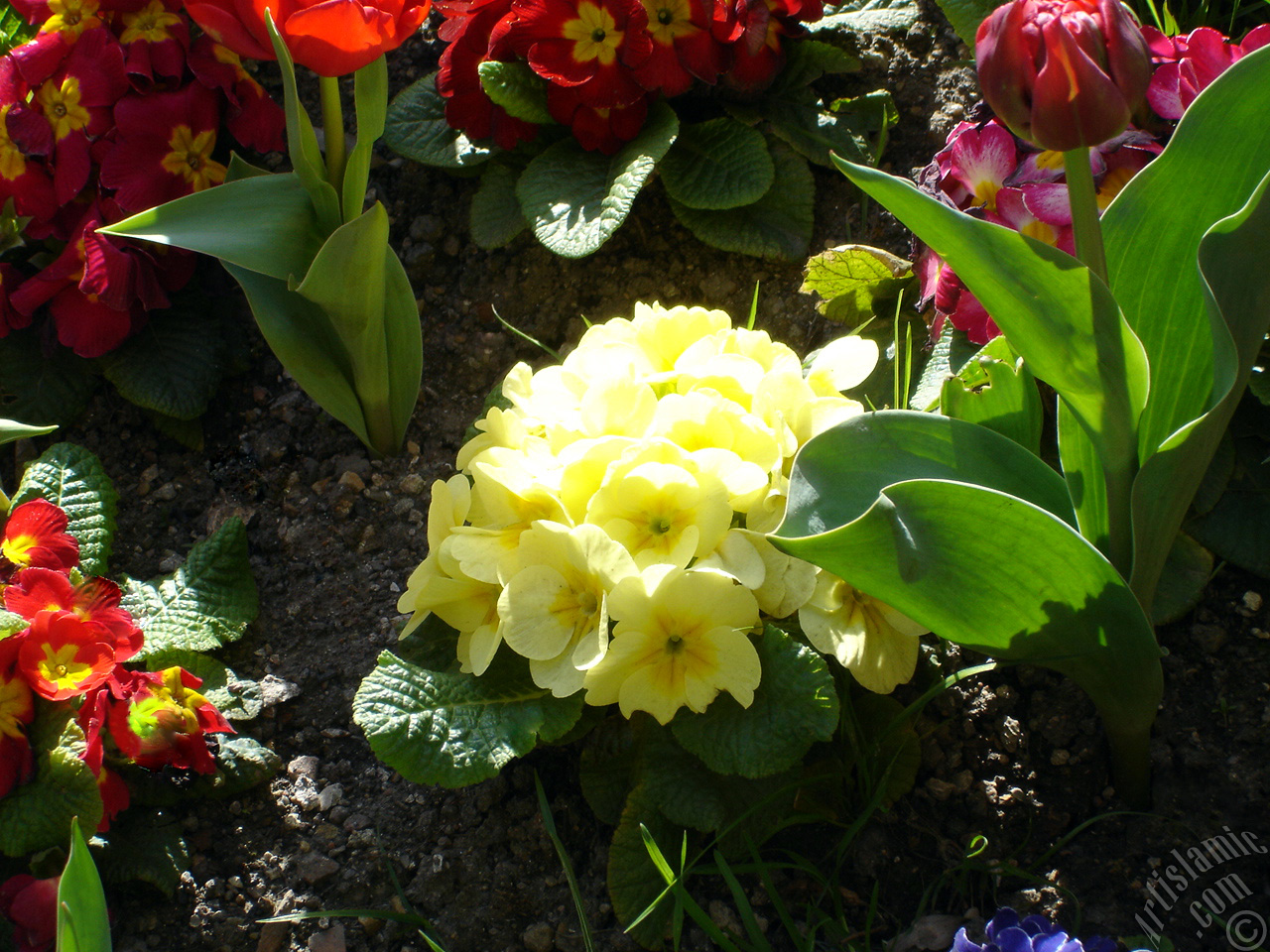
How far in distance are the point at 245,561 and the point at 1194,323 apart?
4.31 ft

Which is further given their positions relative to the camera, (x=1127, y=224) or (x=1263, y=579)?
(x=1263, y=579)

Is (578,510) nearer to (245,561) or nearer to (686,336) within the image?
(686,336)

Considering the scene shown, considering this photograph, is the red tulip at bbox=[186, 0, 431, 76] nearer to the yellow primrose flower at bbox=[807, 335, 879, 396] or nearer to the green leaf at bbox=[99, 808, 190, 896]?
the yellow primrose flower at bbox=[807, 335, 879, 396]

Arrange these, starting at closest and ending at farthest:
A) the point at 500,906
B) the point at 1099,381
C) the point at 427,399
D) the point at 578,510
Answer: the point at 1099,381 < the point at 578,510 < the point at 500,906 < the point at 427,399

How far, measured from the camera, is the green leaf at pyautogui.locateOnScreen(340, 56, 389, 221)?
143cm

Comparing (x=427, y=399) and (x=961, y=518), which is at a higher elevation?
(x=961, y=518)

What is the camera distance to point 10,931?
1.18 meters

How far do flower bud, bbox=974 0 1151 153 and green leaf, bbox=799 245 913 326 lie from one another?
2.48ft

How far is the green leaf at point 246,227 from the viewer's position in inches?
52.3

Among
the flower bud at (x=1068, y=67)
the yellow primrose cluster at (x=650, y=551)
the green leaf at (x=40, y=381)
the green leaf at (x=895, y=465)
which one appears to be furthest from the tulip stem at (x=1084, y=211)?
the green leaf at (x=40, y=381)

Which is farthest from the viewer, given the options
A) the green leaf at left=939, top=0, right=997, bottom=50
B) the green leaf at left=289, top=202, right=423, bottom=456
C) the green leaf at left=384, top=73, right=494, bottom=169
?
the green leaf at left=384, top=73, right=494, bottom=169

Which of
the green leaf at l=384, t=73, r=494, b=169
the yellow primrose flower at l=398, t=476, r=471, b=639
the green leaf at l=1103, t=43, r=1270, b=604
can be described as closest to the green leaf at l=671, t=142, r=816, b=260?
the green leaf at l=384, t=73, r=494, b=169

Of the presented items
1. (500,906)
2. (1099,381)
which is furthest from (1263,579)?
(500,906)

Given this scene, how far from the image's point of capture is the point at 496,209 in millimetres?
1865
